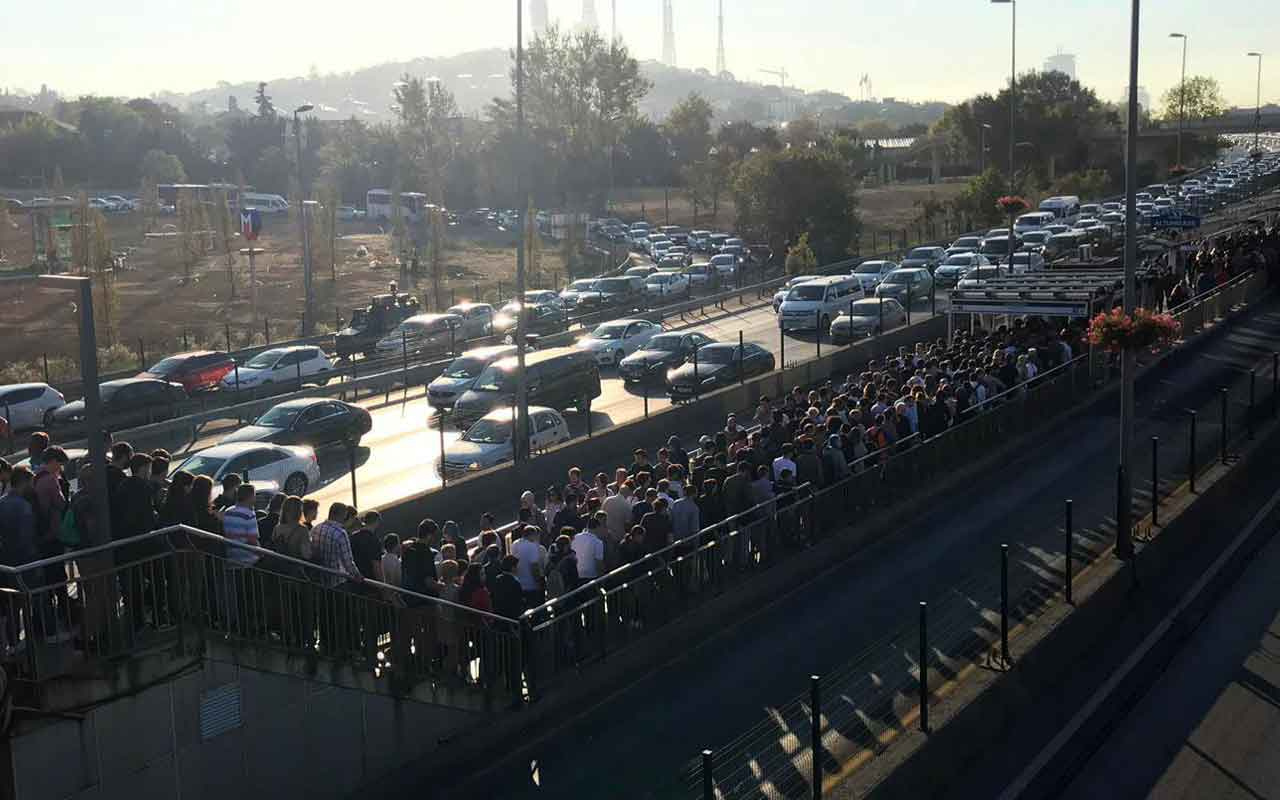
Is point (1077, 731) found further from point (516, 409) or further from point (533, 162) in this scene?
point (533, 162)

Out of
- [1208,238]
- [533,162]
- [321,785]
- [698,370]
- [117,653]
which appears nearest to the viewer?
[117,653]

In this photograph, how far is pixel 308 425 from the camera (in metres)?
26.3

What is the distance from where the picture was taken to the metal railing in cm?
960

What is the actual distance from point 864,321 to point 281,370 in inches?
649

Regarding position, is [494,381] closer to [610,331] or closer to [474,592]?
[610,331]

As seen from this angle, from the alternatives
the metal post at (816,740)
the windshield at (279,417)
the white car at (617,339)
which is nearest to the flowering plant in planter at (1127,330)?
the metal post at (816,740)

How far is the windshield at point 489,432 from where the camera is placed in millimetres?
24219

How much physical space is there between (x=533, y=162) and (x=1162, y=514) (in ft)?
301

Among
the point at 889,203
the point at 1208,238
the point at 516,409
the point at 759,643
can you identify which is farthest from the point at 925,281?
the point at 889,203

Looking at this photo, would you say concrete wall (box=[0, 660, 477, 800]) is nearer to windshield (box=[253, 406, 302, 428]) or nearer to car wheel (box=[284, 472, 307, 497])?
car wheel (box=[284, 472, 307, 497])

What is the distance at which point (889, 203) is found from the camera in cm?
10900

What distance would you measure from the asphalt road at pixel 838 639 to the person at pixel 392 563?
202cm

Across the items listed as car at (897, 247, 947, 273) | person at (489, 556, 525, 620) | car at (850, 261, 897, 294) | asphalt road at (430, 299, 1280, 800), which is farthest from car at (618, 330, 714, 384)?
person at (489, 556, 525, 620)

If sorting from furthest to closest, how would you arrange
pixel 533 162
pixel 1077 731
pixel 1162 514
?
pixel 533 162, pixel 1162 514, pixel 1077 731
